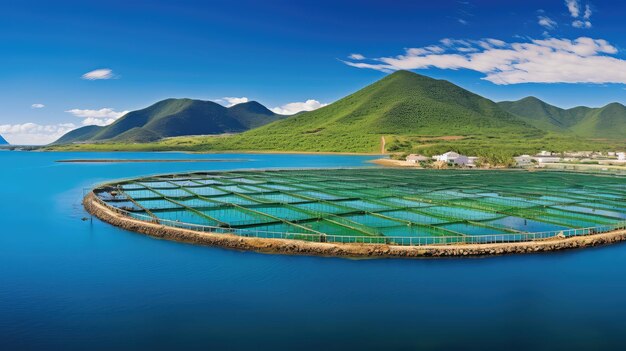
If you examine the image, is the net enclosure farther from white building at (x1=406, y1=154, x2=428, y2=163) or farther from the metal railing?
white building at (x1=406, y1=154, x2=428, y2=163)

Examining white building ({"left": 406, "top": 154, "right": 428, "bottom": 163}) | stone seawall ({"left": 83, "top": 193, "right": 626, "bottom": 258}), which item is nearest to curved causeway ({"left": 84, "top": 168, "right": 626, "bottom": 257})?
stone seawall ({"left": 83, "top": 193, "right": 626, "bottom": 258})

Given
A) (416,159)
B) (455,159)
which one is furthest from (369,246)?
(416,159)

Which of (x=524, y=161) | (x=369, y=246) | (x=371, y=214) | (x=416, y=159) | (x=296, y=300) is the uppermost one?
(x=416, y=159)

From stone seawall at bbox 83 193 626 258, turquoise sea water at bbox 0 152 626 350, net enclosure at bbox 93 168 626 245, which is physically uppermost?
net enclosure at bbox 93 168 626 245

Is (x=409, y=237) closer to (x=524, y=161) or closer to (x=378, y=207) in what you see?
(x=378, y=207)

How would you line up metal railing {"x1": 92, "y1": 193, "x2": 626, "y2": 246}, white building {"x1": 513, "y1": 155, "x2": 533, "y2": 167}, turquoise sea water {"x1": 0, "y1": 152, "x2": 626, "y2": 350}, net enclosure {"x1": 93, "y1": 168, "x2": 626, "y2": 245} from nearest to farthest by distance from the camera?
turquoise sea water {"x1": 0, "y1": 152, "x2": 626, "y2": 350} → metal railing {"x1": 92, "y1": 193, "x2": 626, "y2": 246} → net enclosure {"x1": 93, "y1": 168, "x2": 626, "y2": 245} → white building {"x1": 513, "y1": 155, "x2": 533, "y2": 167}

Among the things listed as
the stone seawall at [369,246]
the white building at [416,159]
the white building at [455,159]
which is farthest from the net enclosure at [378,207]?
the white building at [416,159]

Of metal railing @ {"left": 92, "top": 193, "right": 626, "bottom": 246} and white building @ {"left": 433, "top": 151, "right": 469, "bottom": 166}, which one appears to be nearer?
metal railing @ {"left": 92, "top": 193, "right": 626, "bottom": 246}
